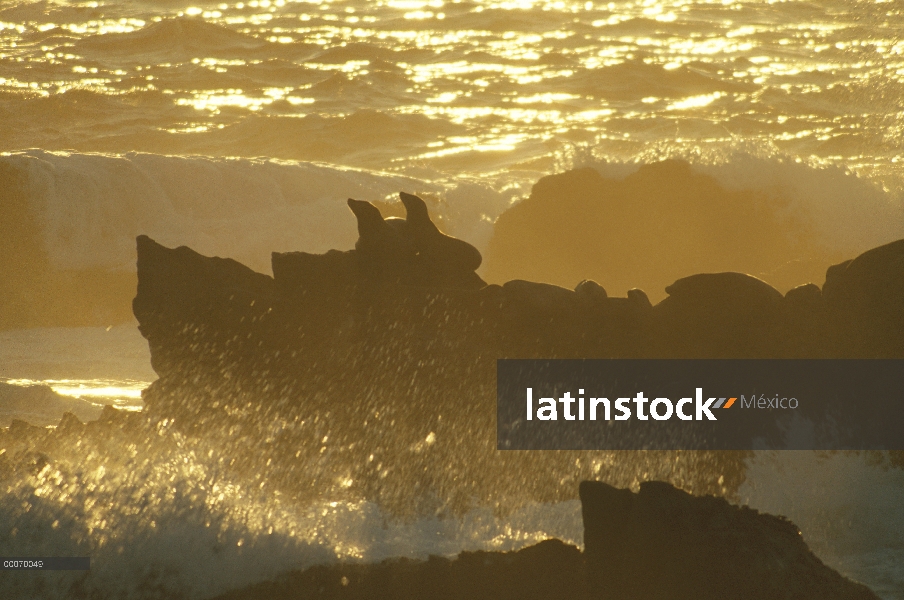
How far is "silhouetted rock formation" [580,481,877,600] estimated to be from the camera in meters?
4.14

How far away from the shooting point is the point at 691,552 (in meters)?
4.23

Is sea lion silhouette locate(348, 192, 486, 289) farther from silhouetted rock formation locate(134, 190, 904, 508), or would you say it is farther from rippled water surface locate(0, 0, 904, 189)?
rippled water surface locate(0, 0, 904, 189)

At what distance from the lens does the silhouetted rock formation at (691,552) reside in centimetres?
414

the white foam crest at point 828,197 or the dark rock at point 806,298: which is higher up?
the white foam crest at point 828,197

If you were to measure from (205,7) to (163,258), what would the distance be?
2159 centimetres

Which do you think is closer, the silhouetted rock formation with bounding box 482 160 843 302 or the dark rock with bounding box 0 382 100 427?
the dark rock with bounding box 0 382 100 427

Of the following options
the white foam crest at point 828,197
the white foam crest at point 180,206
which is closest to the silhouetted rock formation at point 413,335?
the white foam crest at point 180,206

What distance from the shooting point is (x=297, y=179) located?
66.3ft

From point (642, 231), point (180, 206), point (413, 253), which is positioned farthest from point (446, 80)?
point (413, 253)

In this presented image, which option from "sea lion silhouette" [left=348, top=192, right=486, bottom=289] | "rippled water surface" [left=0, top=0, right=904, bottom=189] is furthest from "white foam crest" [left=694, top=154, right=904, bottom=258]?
"sea lion silhouette" [left=348, top=192, right=486, bottom=289]

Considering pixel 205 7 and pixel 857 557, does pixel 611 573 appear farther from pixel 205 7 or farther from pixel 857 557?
pixel 205 7
